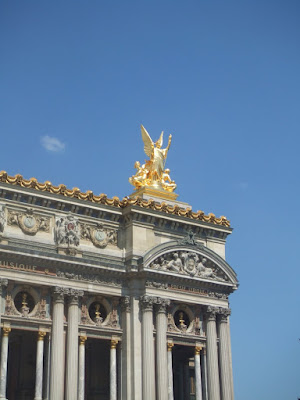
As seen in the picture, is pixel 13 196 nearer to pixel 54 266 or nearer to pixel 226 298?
pixel 54 266

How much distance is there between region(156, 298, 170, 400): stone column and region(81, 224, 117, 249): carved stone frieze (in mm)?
4578

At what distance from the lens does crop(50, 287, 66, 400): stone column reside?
3841 centimetres

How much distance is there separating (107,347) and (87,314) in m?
5.39

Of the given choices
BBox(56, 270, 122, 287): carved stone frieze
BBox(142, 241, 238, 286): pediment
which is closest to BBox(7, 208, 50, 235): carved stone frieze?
BBox(56, 270, 122, 287): carved stone frieze

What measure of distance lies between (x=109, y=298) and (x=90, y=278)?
6.13 feet

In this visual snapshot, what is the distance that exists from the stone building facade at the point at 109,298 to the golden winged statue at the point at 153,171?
1.86 metres

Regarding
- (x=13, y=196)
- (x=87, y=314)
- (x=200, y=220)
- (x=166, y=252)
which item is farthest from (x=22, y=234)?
(x=200, y=220)

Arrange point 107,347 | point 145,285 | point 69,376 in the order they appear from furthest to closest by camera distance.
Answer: point 107,347 → point 145,285 → point 69,376

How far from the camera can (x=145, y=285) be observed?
4303cm

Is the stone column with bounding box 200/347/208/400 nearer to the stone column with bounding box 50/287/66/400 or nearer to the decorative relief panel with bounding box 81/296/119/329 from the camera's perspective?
the decorative relief panel with bounding box 81/296/119/329

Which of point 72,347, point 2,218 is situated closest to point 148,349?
point 72,347

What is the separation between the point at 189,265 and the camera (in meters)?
45.2

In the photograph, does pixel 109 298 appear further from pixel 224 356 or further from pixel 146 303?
pixel 224 356

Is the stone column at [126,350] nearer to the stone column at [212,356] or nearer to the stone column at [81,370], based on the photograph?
the stone column at [81,370]
